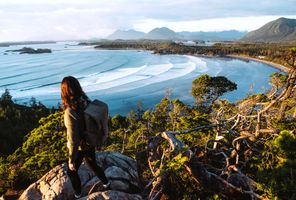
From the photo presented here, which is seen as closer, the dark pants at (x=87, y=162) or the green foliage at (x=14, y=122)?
the dark pants at (x=87, y=162)

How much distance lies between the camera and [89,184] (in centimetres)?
598

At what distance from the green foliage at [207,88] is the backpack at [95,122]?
23812mm

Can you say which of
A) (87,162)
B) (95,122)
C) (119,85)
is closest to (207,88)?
(119,85)

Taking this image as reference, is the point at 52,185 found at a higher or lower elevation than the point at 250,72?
higher

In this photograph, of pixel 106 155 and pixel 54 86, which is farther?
pixel 54 86

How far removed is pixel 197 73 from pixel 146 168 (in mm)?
54426

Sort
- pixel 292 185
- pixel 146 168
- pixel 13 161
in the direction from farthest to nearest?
pixel 13 161 → pixel 146 168 → pixel 292 185

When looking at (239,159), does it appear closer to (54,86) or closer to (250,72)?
(54,86)

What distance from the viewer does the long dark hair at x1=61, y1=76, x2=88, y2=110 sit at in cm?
418

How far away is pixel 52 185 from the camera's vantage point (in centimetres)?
595

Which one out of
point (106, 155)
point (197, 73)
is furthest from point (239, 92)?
point (106, 155)

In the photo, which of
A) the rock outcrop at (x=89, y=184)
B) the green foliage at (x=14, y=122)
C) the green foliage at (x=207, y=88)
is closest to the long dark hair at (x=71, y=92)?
the rock outcrop at (x=89, y=184)

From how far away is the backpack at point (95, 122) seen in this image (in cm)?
445

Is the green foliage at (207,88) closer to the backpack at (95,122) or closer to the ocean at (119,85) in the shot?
the ocean at (119,85)
